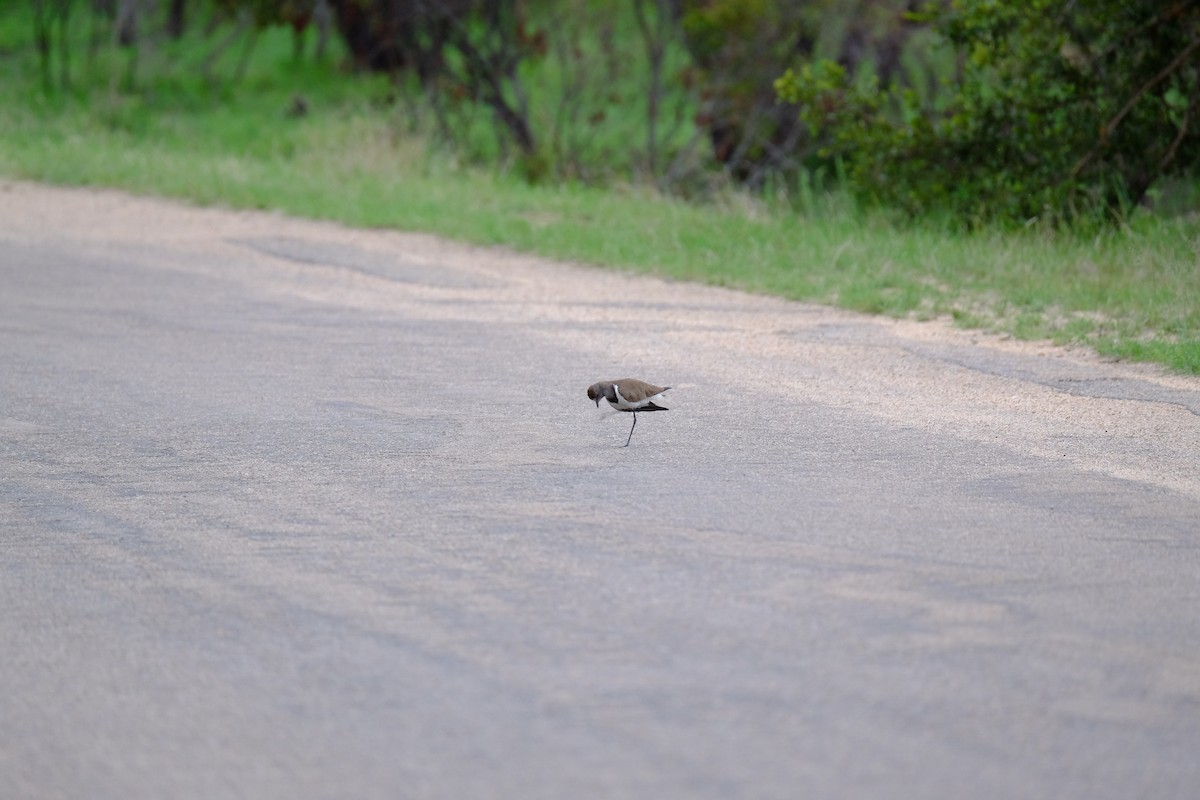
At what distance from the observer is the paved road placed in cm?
388

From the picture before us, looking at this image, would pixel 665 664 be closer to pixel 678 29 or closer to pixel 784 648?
pixel 784 648

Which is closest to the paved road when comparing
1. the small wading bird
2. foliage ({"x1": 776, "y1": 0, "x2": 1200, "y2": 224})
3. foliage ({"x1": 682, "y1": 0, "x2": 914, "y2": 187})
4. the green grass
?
the small wading bird

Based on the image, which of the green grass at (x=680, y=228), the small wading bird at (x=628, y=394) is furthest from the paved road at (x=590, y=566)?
the green grass at (x=680, y=228)

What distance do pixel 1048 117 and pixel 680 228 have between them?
3678mm

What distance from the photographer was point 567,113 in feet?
74.0

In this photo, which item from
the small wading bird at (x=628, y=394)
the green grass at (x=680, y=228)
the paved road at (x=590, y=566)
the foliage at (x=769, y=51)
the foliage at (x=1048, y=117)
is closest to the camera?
the paved road at (x=590, y=566)

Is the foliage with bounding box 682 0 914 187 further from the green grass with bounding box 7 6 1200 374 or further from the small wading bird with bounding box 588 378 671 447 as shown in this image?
the small wading bird with bounding box 588 378 671 447

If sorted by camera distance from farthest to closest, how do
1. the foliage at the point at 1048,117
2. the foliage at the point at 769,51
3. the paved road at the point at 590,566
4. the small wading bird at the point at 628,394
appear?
the foliage at the point at 769,51, the foliage at the point at 1048,117, the small wading bird at the point at 628,394, the paved road at the point at 590,566

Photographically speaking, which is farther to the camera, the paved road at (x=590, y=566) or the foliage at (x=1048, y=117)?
the foliage at (x=1048, y=117)

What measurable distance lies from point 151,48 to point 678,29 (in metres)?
13.6

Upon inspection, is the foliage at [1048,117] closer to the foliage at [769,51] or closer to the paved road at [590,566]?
the paved road at [590,566]

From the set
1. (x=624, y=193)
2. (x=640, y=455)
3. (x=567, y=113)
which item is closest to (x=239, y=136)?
(x=567, y=113)

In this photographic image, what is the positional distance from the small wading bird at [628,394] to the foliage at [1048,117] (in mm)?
7831

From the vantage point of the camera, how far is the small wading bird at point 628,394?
21.9 ft
